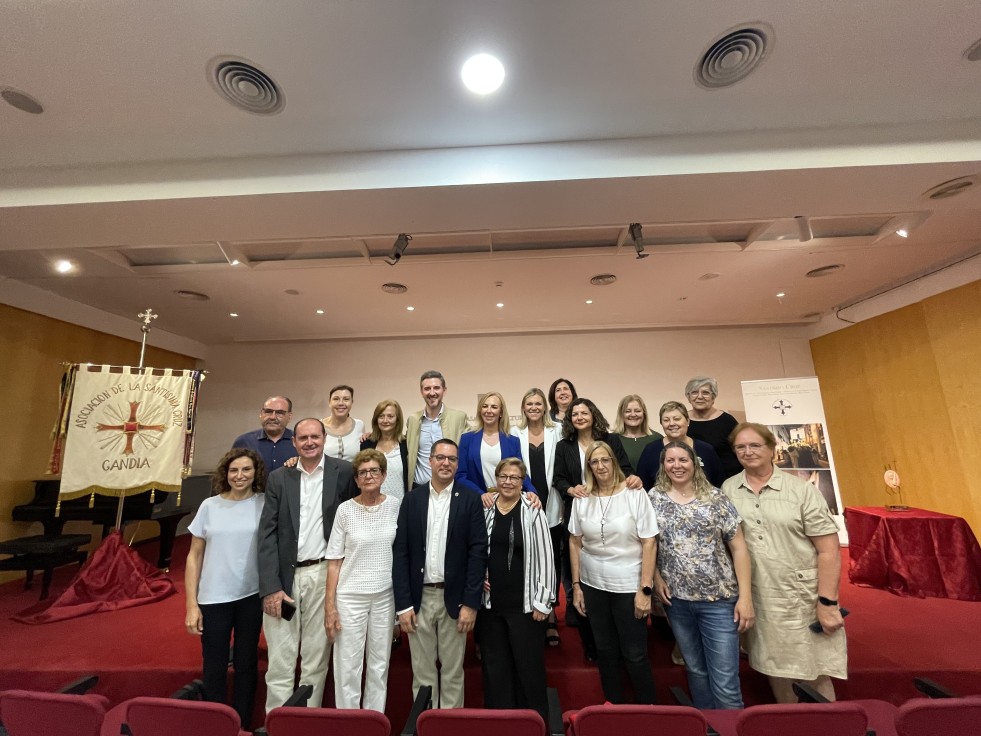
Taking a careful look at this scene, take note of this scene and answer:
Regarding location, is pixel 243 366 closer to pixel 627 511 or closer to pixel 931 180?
pixel 627 511

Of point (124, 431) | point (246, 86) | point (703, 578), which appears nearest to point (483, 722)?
point (703, 578)

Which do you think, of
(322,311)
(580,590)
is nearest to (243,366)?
(322,311)

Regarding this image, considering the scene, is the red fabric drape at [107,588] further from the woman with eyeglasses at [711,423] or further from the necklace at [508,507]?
the woman with eyeglasses at [711,423]

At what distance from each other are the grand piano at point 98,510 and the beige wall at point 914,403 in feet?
28.8

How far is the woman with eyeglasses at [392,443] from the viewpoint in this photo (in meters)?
2.59

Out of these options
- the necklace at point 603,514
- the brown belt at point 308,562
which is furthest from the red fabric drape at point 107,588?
the necklace at point 603,514

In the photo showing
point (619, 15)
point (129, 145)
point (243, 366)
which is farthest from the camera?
point (243, 366)

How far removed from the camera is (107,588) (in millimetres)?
3539

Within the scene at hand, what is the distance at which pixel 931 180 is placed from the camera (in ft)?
8.34

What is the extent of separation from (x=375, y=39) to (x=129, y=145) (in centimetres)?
178

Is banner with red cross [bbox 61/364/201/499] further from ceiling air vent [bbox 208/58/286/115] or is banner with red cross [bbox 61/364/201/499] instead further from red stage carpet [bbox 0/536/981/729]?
ceiling air vent [bbox 208/58/286/115]

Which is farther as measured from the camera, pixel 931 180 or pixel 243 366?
pixel 243 366

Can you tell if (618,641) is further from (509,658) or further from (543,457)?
(543,457)

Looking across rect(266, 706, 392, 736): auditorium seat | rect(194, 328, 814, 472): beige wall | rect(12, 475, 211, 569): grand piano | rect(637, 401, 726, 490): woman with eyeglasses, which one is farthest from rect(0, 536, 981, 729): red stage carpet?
rect(194, 328, 814, 472): beige wall
